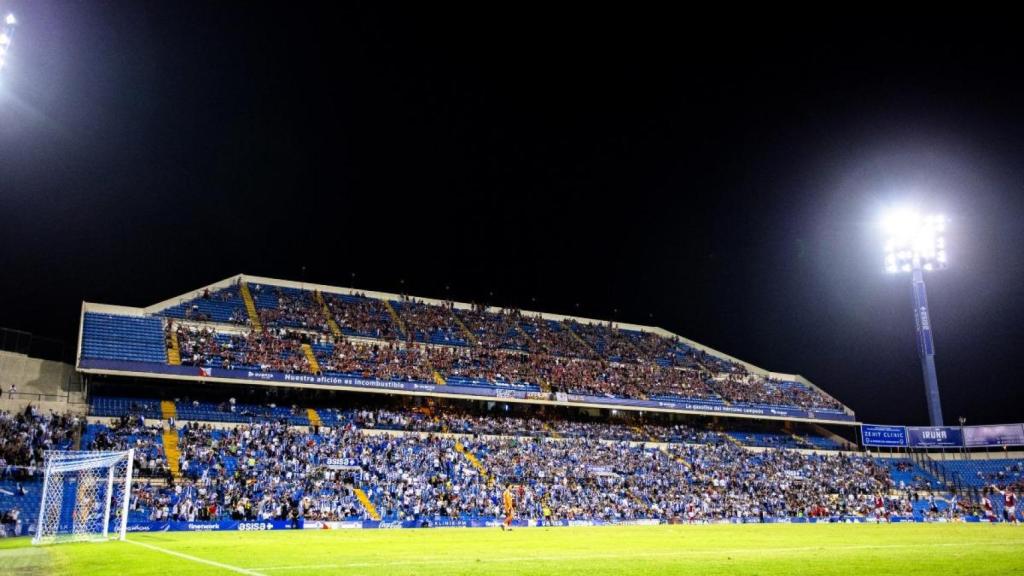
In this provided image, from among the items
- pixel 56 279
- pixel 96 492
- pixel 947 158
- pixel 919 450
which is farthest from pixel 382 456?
pixel 919 450

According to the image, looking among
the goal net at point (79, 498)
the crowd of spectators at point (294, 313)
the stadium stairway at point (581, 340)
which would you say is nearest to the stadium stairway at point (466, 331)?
the stadium stairway at point (581, 340)

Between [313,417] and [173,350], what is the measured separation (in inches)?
378

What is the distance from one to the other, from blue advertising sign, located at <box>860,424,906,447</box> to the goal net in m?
56.5

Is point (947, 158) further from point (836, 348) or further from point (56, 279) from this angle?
point (56, 279)

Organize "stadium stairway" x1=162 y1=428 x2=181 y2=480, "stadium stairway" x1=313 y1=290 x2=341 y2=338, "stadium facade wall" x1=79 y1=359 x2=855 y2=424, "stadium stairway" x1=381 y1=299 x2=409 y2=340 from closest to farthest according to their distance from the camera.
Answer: "stadium stairway" x1=162 y1=428 x2=181 y2=480, "stadium facade wall" x1=79 y1=359 x2=855 y2=424, "stadium stairway" x1=313 y1=290 x2=341 y2=338, "stadium stairway" x1=381 y1=299 x2=409 y2=340

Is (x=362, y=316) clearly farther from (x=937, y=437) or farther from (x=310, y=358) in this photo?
(x=937, y=437)

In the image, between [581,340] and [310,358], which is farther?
[581,340]

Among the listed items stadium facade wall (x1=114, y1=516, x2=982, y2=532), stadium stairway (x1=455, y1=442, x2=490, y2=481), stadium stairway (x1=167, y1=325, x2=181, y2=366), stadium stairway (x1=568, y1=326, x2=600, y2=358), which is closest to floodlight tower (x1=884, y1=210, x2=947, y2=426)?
stadium facade wall (x1=114, y1=516, x2=982, y2=532)

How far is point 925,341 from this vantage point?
53531 millimetres

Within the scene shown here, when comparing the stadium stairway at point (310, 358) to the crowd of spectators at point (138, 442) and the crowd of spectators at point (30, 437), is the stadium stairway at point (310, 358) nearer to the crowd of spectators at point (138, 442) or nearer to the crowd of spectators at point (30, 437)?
the crowd of spectators at point (138, 442)

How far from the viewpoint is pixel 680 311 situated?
218 ft

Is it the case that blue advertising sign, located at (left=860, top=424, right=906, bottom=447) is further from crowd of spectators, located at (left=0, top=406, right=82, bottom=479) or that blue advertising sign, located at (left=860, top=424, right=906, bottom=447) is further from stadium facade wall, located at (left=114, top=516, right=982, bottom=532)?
crowd of spectators, located at (left=0, top=406, right=82, bottom=479)

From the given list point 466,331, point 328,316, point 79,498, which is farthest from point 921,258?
point 79,498

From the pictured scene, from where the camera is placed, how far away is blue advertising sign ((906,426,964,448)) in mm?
56381
